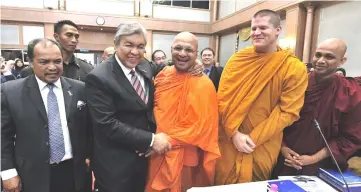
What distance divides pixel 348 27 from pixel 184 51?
17.3ft

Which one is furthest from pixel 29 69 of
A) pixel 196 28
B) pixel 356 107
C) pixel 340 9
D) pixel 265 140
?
pixel 196 28

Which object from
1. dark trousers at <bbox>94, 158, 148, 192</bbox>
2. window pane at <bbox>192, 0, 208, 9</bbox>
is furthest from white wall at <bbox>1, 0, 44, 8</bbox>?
dark trousers at <bbox>94, 158, 148, 192</bbox>

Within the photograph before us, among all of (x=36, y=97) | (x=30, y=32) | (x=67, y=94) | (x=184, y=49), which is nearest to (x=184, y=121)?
(x=184, y=49)

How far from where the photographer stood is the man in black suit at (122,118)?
1.50 m

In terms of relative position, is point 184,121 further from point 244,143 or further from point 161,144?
point 244,143

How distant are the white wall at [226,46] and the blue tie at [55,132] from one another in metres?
9.17

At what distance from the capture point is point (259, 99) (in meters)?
1.62

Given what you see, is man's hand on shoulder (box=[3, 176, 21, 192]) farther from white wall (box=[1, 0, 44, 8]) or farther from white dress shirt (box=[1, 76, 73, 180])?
white wall (box=[1, 0, 44, 8])

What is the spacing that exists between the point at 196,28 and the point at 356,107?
10.0 metres

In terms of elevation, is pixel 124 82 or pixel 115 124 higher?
pixel 124 82

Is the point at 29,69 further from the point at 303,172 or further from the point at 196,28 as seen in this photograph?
the point at 196,28

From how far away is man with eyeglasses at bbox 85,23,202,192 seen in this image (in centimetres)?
150

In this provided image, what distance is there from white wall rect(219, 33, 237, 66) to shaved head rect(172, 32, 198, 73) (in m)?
8.73

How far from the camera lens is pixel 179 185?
1687 millimetres
